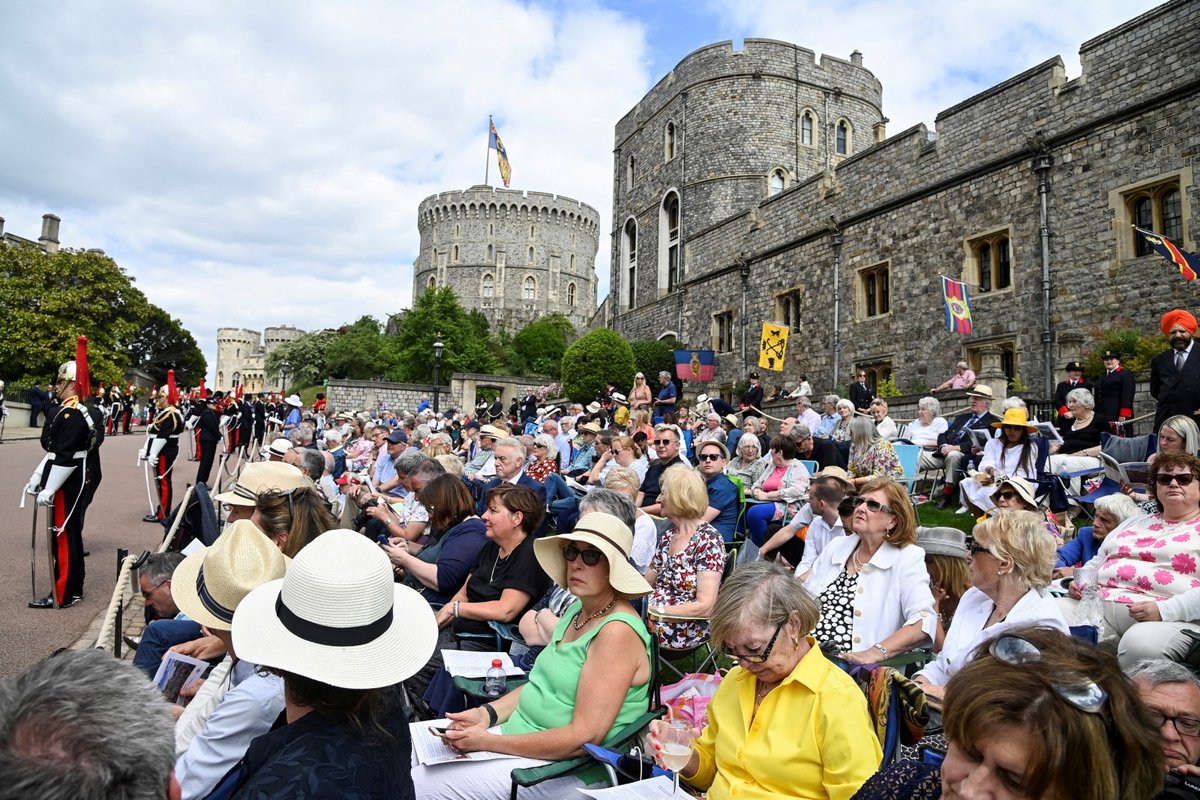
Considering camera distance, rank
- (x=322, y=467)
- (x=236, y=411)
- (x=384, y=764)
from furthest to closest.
Answer: (x=236, y=411)
(x=322, y=467)
(x=384, y=764)

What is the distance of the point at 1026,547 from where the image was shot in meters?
3.21

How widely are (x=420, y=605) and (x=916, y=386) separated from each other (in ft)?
55.8

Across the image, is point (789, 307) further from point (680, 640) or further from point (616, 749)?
point (616, 749)

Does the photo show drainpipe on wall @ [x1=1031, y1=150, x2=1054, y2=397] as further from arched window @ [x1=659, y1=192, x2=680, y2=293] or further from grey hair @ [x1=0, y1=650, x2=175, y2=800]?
arched window @ [x1=659, y1=192, x2=680, y2=293]

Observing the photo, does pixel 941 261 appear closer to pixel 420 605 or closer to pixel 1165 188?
pixel 1165 188

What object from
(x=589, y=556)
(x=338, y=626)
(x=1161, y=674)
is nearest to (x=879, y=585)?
(x=1161, y=674)

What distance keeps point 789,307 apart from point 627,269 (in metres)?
12.3

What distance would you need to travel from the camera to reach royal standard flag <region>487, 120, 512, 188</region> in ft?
213

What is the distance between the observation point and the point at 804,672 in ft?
8.12

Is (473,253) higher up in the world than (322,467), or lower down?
higher up

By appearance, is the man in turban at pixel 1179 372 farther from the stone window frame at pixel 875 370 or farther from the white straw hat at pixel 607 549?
the stone window frame at pixel 875 370

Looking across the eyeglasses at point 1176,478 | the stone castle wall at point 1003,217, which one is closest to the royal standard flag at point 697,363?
the stone castle wall at point 1003,217

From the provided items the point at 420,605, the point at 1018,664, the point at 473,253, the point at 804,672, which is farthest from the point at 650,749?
the point at 473,253

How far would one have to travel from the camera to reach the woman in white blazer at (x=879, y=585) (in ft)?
12.0
